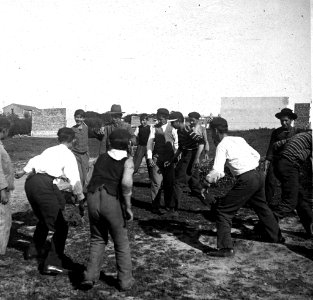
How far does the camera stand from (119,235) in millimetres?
3838

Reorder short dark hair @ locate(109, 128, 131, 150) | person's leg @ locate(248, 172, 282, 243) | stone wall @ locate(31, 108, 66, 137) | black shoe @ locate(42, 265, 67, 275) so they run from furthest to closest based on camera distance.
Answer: stone wall @ locate(31, 108, 66, 137) → person's leg @ locate(248, 172, 282, 243) → black shoe @ locate(42, 265, 67, 275) → short dark hair @ locate(109, 128, 131, 150)

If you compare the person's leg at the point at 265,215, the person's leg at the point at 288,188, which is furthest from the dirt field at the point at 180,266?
the person's leg at the point at 288,188

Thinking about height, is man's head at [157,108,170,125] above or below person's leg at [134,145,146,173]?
above

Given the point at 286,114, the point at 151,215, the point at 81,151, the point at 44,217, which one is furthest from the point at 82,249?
the point at 286,114

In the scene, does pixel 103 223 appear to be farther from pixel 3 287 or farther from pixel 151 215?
pixel 151 215

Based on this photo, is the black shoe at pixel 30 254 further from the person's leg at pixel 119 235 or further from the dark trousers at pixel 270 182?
the dark trousers at pixel 270 182

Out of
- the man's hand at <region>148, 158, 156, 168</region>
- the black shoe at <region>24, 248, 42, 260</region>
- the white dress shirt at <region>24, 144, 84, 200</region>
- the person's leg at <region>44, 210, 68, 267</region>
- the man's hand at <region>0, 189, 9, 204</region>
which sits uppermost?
the white dress shirt at <region>24, 144, 84, 200</region>

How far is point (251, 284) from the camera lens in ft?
13.1

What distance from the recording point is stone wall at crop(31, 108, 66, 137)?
122 feet

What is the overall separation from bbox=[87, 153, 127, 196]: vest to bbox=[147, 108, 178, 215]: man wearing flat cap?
310cm

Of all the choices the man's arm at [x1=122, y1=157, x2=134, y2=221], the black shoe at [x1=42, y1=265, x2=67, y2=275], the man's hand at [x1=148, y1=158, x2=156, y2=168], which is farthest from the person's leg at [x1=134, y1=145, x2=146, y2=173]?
the man's arm at [x1=122, y1=157, x2=134, y2=221]

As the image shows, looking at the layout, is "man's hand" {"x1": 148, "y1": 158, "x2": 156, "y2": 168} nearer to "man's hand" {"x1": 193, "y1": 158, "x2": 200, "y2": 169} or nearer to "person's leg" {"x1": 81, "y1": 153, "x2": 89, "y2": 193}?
"man's hand" {"x1": 193, "y1": 158, "x2": 200, "y2": 169}

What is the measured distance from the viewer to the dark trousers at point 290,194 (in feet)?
17.7

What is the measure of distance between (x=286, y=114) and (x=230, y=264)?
3.01 meters
